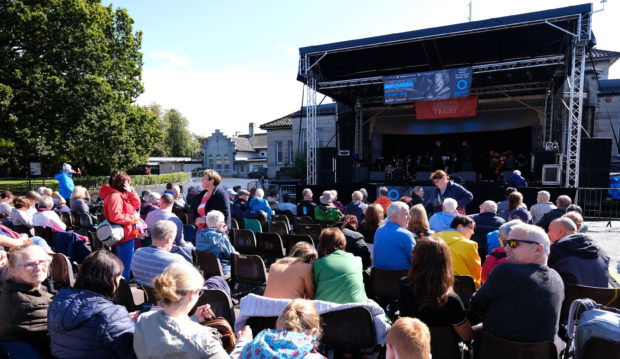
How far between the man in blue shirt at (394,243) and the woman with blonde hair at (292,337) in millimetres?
1789

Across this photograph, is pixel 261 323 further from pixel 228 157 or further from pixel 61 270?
pixel 228 157

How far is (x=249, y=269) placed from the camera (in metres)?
3.97

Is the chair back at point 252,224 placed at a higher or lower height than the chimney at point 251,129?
lower

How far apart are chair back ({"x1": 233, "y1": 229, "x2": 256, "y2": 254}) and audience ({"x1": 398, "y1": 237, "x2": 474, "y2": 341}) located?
3.30m

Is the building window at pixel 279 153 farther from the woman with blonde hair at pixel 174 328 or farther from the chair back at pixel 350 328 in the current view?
the woman with blonde hair at pixel 174 328

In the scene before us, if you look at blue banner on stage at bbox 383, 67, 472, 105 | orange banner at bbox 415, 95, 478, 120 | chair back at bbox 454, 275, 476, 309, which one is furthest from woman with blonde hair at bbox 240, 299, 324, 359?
orange banner at bbox 415, 95, 478, 120

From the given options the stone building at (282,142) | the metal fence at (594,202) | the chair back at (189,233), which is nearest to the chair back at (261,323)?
the chair back at (189,233)

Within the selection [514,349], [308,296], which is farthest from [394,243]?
[514,349]

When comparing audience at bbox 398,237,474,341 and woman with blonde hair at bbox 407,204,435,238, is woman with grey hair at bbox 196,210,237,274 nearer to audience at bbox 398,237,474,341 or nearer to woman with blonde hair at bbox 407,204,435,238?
woman with blonde hair at bbox 407,204,435,238

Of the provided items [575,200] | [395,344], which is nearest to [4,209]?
[395,344]

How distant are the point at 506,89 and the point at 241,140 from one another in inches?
1408

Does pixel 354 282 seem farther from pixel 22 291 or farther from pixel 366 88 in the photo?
pixel 366 88

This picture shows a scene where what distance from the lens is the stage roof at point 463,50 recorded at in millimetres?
10383

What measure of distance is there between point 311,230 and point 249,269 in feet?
6.17
